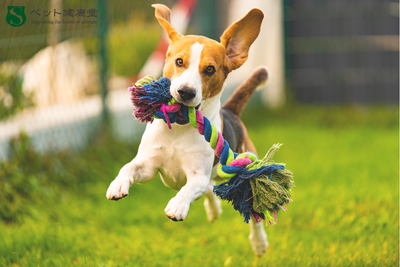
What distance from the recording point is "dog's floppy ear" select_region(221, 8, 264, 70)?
266 cm

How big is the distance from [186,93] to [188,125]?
0.28m

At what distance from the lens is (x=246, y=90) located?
3.33m

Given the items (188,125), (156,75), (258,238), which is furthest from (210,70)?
(156,75)

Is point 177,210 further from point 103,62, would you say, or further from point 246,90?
point 103,62

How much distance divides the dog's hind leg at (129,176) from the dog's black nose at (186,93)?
0.41 meters

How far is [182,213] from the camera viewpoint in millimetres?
2209

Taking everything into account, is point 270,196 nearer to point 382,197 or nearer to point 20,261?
point 20,261

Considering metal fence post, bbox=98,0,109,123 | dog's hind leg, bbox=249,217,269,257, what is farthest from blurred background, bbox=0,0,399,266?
dog's hind leg, bbox=249,217,269,257

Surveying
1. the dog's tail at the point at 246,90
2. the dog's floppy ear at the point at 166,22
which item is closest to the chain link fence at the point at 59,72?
the dog's floppy ear at the point at 166,22

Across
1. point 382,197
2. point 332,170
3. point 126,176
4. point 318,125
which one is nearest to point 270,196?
point 126,176

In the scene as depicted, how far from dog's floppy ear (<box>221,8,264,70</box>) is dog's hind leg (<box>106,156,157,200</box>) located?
2.31 feet

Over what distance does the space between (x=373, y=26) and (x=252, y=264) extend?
6.41 metres

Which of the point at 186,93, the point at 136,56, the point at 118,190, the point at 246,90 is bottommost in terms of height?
the point at 136,56

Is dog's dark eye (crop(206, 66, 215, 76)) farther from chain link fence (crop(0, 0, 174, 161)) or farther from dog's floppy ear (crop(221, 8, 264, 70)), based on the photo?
chain link fence (crop(0, 0, 174, 161))
